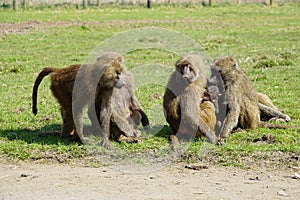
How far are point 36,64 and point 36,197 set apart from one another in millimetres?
9318

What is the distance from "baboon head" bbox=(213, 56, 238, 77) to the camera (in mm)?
8258

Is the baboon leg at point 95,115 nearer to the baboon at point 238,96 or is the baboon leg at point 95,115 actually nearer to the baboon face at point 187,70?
the baboon face at point 187,70

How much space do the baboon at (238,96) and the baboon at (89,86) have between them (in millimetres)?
1600

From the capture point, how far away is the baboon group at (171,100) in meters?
7.50

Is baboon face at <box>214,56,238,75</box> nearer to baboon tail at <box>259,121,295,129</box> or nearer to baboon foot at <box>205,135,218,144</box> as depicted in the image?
baboon tail at <box>259,121,295,129</box>

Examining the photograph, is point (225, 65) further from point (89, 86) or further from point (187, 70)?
point (89, 86)

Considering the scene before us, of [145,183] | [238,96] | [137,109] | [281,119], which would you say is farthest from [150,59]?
[145,183]

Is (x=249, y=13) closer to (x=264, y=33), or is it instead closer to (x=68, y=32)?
(x=264, y=33)

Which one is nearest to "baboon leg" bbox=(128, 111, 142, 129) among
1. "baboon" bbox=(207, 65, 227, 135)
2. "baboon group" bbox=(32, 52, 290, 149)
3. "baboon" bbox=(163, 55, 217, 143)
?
"baboon group" bbox=(32, 52, 290, 149)

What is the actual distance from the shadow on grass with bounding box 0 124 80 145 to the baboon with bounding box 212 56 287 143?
229cm

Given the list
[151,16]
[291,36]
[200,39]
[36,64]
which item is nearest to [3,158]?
[36,64]

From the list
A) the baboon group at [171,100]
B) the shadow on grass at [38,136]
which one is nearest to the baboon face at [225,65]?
the baboon group at [171,100]

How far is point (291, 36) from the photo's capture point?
1952 centimetres

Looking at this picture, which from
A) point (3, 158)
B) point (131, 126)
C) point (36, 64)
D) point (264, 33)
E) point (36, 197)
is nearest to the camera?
point (36, 197)
